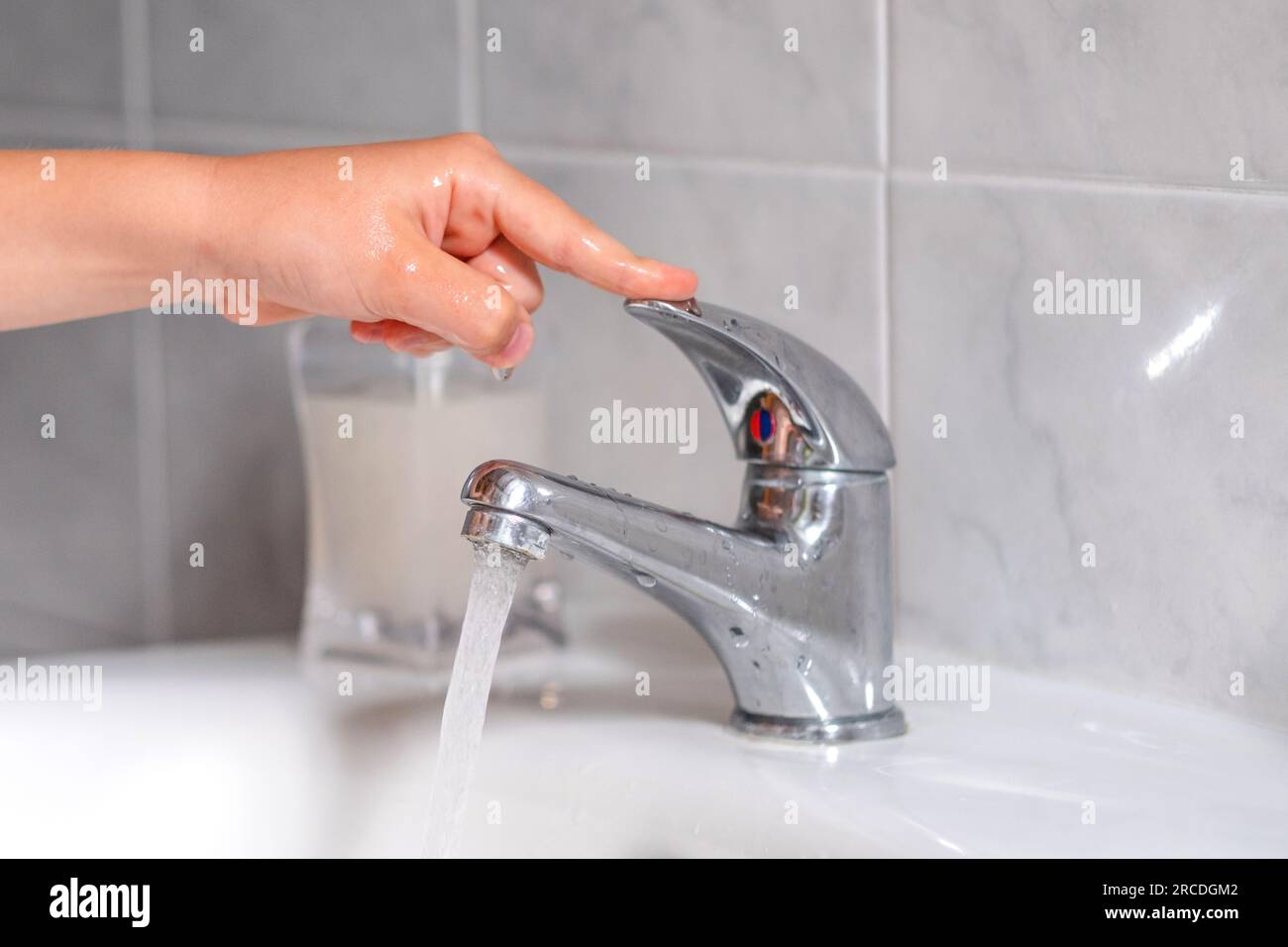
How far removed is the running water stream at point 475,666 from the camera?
465 millimetres

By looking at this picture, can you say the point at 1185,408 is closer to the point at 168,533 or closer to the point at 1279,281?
the point at 1279,281

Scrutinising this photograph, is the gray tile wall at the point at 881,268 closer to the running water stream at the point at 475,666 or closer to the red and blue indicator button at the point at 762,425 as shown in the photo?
the red and blue indicator button at the point at 762,425

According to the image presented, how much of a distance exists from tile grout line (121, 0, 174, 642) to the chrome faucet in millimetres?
364

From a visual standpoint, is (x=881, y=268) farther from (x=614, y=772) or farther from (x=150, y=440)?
(x=150, y=440)

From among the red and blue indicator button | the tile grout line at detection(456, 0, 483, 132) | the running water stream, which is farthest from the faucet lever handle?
the tile grout line at detection(456, 0, 483, 132)

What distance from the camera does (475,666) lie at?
1.54ft

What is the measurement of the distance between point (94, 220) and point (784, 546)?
11.2 inches

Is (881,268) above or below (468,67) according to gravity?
below

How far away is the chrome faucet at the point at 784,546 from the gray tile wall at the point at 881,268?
0.08m

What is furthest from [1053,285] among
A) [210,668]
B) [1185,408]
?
[210,668]

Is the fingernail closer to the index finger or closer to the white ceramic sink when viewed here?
the index finger

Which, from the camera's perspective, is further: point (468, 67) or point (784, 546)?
point (468, 67)

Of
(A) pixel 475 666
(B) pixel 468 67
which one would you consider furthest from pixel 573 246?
(B) pixel 468 67

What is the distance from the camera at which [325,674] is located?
0.70m
